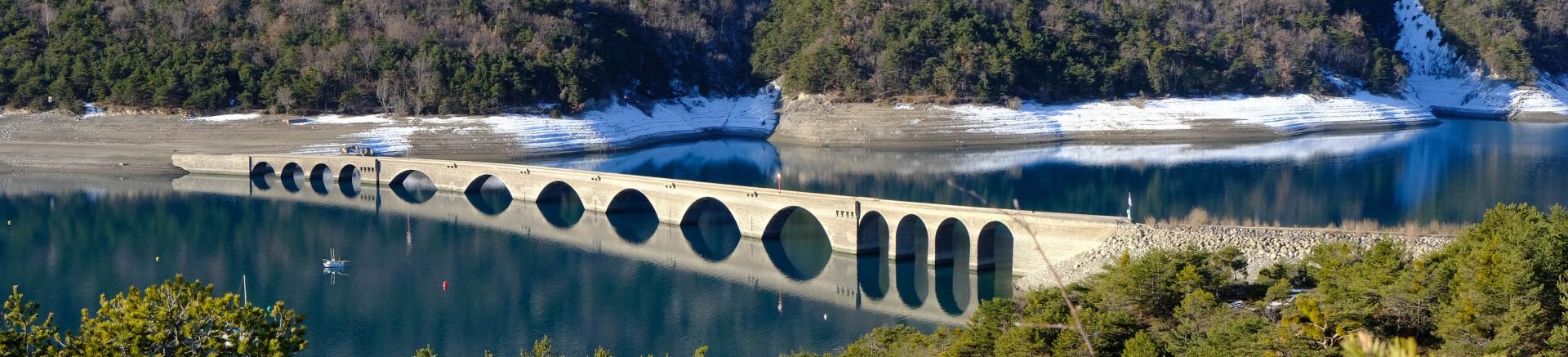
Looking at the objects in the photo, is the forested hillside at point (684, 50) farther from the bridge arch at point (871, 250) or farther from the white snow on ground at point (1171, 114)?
the bridge arch at point (871, 250)

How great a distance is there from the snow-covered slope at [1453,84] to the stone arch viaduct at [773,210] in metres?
83.9

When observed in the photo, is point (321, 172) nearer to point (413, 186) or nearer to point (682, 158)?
point (413, 186)

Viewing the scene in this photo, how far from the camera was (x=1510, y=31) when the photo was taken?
12825 cm

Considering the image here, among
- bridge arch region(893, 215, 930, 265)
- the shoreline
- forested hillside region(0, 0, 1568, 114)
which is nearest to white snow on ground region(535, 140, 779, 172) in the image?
the shoreline

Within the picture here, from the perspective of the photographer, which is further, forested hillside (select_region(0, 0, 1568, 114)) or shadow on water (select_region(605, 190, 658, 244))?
forested hillside (select_region(0, 0, 1568, 114))

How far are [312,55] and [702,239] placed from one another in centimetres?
5216

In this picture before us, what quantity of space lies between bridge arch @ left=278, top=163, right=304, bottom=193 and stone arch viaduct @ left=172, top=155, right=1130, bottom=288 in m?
0.15

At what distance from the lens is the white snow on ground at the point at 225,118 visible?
303 feet

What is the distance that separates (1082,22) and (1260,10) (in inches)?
719

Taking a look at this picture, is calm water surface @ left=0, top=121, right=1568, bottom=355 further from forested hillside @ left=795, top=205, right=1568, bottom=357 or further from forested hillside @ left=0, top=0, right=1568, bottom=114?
forested hillside @ left=0, top=0, right=1568, bottom=114

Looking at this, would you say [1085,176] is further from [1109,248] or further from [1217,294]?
[1217,294]

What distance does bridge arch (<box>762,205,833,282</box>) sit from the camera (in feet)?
174

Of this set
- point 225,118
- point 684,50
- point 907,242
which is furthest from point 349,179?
point 684,50

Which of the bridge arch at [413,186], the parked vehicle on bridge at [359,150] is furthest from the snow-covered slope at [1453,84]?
the parked vehicle on bridge at [359,150]
